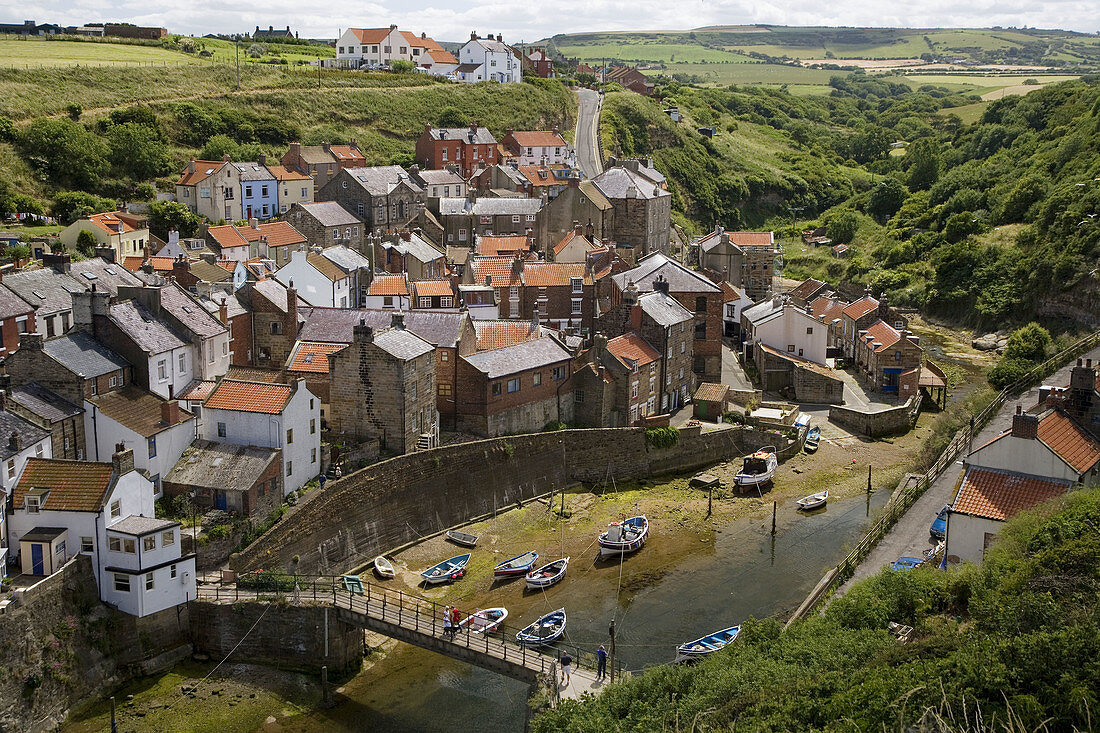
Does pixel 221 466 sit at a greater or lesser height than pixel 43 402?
lesser

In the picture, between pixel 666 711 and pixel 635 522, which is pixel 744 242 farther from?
pixel 666 711

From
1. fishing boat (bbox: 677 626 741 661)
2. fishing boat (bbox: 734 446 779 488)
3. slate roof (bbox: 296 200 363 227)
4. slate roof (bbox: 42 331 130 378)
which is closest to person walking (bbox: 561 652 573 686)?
fishing boat (bbox: 677 626 741 661)

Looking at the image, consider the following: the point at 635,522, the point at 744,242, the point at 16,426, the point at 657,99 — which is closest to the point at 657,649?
the point at 635,522

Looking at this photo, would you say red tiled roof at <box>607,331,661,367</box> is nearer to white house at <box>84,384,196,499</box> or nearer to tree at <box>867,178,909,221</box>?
white house at <box>84,384,196,499</box>

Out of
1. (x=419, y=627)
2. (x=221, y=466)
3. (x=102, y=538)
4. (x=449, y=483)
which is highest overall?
(x=221, y=466)

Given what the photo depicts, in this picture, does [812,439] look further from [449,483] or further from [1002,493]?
[1002,493]

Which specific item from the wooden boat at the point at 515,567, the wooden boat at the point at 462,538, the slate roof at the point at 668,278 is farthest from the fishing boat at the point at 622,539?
the slate roof at the point at 668,278

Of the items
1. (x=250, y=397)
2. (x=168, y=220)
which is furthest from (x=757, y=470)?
(x=168, y=220)
